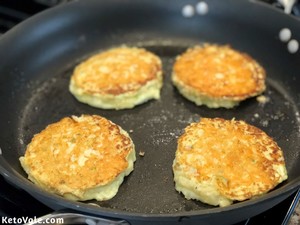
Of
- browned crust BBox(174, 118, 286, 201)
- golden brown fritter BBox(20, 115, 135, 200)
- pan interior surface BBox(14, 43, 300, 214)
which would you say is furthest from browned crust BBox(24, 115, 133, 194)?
browned crust BBox(174, 118, 286, 201)

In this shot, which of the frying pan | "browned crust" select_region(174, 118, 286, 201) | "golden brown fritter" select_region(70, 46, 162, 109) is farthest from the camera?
"golden brown fritter" select_region(70, 46, 162, 109)

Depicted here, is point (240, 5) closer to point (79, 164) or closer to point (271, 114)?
point (271, 114)

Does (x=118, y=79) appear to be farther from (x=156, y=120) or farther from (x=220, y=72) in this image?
(x=220, y=72)

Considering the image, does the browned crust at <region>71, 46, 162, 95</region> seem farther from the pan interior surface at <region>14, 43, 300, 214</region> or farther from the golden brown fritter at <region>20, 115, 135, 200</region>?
the golden brown fritter at <region>20, 115, 135, 200</region>

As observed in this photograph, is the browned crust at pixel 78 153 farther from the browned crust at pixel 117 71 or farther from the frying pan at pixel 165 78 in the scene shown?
the browned crust at pixel 117 71

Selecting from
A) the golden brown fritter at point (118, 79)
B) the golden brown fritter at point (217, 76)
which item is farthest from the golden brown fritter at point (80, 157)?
the golden brown fritter at point (217, 76)

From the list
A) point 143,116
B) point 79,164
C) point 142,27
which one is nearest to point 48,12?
point 142,27

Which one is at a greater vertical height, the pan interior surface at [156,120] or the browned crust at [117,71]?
the browned crust at [117,71]
